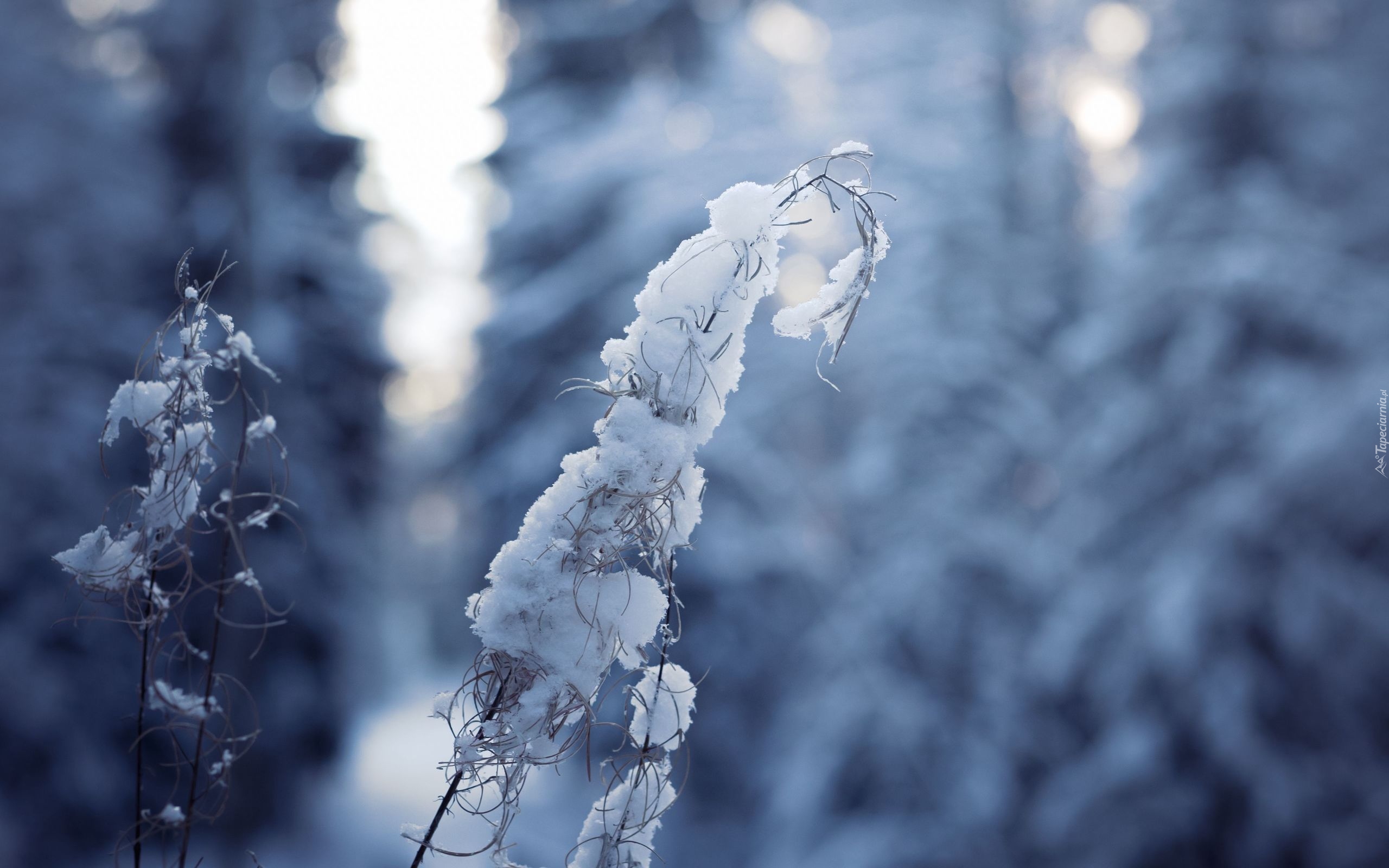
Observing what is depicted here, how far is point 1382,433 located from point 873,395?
2.84 meters

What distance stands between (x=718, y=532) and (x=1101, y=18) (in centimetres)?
552

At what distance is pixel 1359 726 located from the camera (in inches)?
138

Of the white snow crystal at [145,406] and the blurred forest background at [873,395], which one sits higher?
the blurred forest background at [873,395]

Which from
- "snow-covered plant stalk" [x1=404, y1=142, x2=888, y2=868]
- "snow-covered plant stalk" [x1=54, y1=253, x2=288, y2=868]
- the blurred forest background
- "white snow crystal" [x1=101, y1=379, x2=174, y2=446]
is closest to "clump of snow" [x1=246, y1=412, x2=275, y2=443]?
"snow-covered plant stalk" [x1=54, y1=253, x2=288, y2=868]

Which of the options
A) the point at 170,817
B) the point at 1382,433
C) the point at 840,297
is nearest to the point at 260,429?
the point at 170,817

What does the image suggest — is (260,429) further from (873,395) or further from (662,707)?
(873,395)

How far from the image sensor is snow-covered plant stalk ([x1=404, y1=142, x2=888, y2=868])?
103cm

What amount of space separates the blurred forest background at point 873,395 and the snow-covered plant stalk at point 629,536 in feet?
7.16

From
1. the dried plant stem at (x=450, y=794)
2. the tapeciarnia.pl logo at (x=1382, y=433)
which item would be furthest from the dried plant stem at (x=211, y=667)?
the tapeciarnia.pl logo at (x=1382, y=433)

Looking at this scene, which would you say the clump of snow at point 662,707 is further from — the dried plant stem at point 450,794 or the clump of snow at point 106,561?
the clump of snow at point 106,561

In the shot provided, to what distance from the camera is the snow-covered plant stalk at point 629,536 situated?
3.37 ft

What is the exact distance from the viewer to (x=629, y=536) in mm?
1060

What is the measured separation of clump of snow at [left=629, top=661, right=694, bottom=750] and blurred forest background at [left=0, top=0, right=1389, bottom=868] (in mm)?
2086

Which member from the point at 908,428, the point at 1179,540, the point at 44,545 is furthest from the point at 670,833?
the point at 44,545
